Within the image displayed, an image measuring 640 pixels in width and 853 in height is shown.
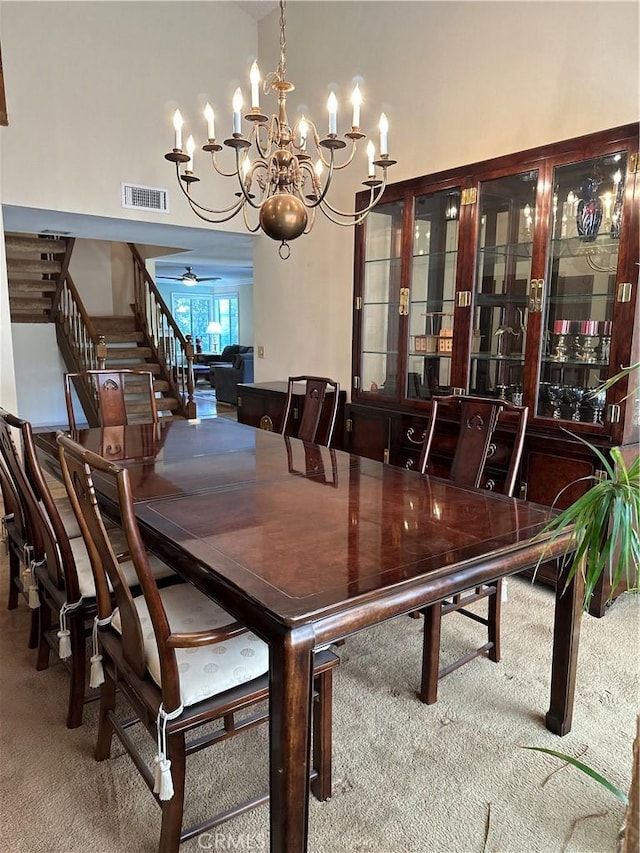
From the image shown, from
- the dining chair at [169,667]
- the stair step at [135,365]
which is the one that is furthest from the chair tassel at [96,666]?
the stair step at [135,365]

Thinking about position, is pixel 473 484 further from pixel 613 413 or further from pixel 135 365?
pixel 135 365

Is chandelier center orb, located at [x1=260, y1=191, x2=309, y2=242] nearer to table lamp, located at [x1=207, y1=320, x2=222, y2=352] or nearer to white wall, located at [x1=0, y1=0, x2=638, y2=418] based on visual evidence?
white wall, located at [x1=0, y1=0, x2=638, y2=418]

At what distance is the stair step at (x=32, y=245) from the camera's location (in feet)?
23.5

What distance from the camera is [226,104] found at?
4.97 m

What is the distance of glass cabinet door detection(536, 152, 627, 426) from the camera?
274cm

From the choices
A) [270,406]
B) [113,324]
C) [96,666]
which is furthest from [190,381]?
[96,666]

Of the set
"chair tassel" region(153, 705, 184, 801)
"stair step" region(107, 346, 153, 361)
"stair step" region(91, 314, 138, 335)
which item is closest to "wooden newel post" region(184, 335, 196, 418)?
"stair step" region(107, 346, 153, 361)

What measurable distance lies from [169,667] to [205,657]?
0.60 feet

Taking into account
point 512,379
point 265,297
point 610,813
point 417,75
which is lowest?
point 610,813

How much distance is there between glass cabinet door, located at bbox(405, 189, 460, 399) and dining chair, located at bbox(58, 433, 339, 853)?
231 centimetres

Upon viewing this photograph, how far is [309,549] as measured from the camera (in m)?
1.50

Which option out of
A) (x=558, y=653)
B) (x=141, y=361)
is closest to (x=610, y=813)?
(x=558, y=653)

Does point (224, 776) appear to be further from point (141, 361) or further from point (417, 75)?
point (141, 361)

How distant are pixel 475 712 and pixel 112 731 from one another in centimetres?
123
